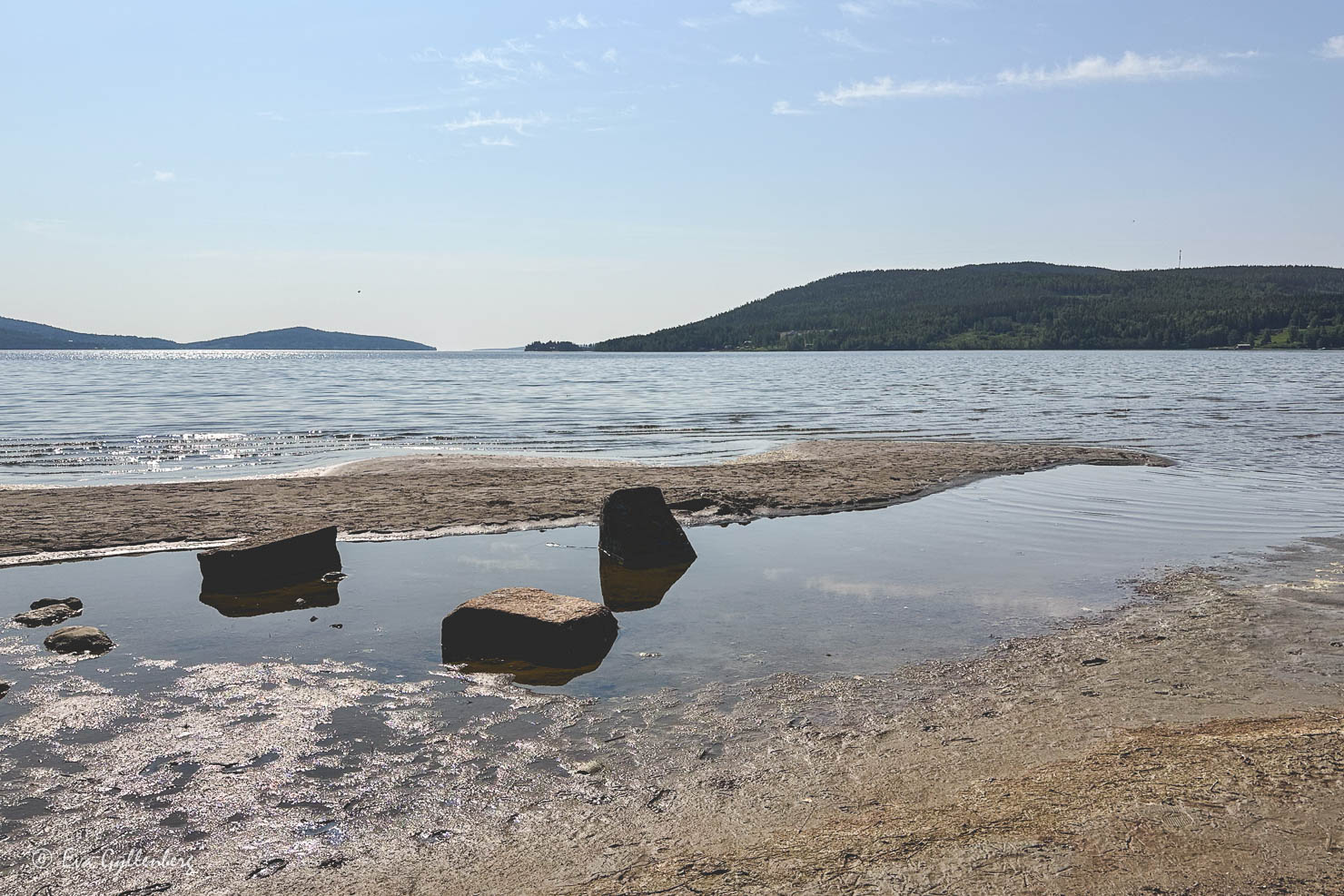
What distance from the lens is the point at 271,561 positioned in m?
9.88

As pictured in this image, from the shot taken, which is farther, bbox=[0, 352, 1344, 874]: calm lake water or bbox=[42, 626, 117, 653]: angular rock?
bbox=[42, 626, 117, 653]: angular rock

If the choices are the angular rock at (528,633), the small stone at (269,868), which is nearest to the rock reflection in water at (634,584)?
the angular rock at (528,633)

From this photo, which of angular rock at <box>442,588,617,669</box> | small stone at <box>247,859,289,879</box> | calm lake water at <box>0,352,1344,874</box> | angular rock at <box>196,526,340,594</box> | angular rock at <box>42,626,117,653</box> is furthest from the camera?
angular rock at <box>196,526,340,594</box>

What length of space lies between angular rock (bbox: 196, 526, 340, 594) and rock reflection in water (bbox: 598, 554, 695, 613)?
302cm

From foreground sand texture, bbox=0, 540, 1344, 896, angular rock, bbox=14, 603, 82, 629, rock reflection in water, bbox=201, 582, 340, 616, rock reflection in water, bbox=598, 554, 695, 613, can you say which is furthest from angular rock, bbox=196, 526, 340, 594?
rock reflection in water, bbox=598, 554, 695, 613

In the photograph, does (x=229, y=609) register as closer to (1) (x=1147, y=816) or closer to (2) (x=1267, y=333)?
(1) (x=1147, y=816)

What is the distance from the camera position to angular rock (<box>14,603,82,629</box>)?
27.1 ft

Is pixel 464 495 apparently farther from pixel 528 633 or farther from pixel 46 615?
pixel 528 633

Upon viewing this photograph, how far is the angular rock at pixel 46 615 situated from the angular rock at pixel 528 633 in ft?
12.0

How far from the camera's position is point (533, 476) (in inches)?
699

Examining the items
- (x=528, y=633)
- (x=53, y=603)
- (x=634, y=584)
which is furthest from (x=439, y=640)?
(x=53, y=603)

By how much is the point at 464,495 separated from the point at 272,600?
6.37 metres

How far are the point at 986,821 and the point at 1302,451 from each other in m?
22.1

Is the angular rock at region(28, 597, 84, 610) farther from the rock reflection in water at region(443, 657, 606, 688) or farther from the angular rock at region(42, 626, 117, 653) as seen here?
the rock reflection in water at region(443, 657, 606, 688)
